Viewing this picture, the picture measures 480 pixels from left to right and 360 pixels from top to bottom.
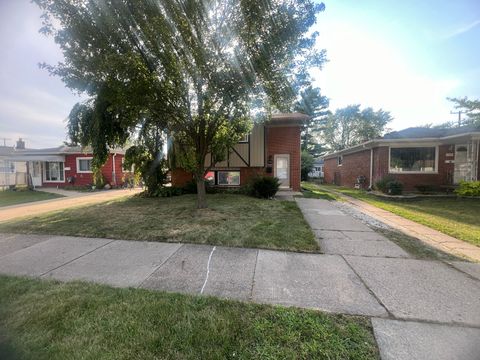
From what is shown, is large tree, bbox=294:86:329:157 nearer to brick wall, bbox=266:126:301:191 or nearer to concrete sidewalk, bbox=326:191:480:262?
brick wall, bbox=266:126:301:191

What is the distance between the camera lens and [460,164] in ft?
41.9

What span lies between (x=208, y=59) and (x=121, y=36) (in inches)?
108

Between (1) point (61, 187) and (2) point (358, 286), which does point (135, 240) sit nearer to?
(2) point (358, 286)

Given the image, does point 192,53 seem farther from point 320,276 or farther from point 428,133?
point 428,133

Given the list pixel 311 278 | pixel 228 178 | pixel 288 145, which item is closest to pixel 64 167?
pixel 228 178

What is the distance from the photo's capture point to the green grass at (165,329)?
6.43ft

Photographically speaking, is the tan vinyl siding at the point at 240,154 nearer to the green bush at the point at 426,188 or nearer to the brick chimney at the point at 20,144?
the green bush at the point at 426,188

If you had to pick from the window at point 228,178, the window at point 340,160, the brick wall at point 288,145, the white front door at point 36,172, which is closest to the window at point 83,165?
the white front door at point 36,172

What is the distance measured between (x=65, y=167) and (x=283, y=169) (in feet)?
58.6

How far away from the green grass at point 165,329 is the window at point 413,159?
45.7 feet

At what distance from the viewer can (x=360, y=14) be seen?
242 inches

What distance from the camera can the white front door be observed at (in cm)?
1981

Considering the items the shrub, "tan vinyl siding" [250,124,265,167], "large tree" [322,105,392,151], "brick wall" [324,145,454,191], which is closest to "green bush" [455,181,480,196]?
"brick wall" [324,145,454,191]

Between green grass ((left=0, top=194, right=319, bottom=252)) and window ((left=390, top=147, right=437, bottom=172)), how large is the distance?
9513 millimetres
